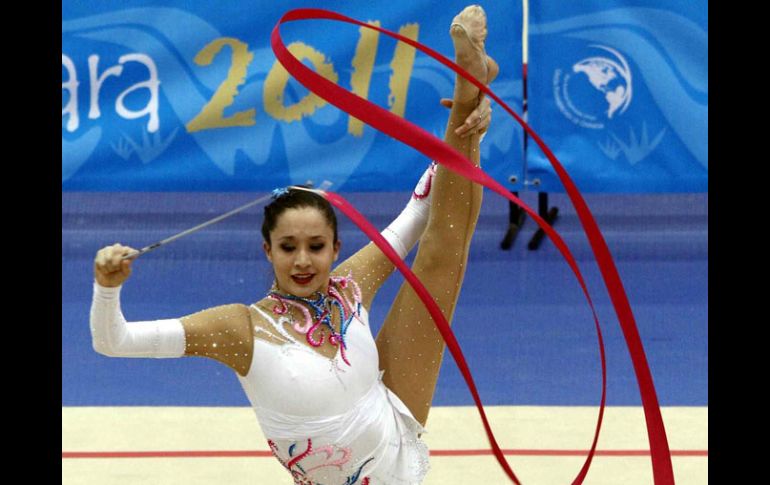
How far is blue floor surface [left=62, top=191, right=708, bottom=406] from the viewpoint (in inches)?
155

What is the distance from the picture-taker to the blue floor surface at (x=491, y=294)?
394 centimetres

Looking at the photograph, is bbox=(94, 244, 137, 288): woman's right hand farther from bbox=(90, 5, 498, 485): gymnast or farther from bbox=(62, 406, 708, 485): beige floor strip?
bbox=(62, 406, 708, 485): beige floor strip

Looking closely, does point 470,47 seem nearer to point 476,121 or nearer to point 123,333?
point 476,121

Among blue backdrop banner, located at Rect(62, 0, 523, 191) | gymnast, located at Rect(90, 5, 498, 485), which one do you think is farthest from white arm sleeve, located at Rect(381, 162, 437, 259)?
blue backdrop banner, located at Rect(62, 0, 523, 191)

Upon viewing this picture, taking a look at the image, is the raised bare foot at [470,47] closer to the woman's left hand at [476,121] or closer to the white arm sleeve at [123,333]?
the woman's left hand at [476,121]

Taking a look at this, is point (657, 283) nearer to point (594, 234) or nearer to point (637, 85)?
point (637, 85)

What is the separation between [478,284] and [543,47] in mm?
913

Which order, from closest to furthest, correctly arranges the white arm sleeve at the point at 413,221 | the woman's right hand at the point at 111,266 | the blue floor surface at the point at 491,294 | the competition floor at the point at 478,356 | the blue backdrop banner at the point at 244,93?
the woman's right hand at the point at 111,266 < the white arm sleeve at the point at 413,221 < the competition floor at the point at 478,356 < the blue floor surface at the point at 491,294 < the blue backdrop banner at the point at 244,93

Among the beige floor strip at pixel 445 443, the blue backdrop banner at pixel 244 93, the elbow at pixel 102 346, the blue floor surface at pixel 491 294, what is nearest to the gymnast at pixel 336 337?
the elbow at pixel 102 346

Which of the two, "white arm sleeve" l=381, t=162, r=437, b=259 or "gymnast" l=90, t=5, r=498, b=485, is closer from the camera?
"gymnast" l=90, t=5, r=498, b=485

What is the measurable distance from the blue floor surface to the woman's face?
1504 mm

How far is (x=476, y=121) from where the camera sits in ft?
8.20

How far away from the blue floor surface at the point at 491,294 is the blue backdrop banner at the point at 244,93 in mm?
435

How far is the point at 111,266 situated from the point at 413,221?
0.73 metres
